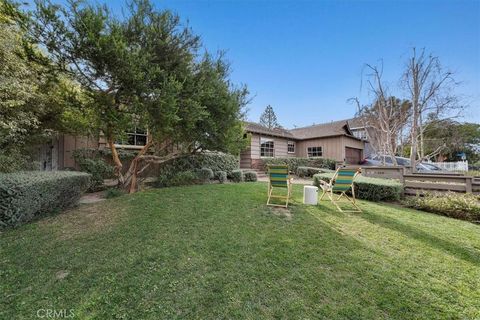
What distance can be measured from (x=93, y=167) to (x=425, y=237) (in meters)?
9.32

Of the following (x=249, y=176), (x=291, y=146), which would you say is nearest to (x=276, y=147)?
(x=291, y=146)

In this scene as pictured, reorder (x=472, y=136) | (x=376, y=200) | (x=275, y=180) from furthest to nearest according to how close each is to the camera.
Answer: (x=472, y=136), (x=376, y=200), (x=275, y=180)

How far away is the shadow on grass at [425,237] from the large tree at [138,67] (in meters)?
4.99

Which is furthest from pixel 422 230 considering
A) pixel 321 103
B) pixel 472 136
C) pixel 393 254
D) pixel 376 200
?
pixel 472 136

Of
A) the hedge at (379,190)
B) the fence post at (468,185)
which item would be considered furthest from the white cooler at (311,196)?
the fence post at (468,185)

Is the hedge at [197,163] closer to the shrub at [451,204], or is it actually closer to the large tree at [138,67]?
the large tree at [138,67]

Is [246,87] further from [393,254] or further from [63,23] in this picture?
[393,254]

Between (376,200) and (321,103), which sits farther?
(321,103)

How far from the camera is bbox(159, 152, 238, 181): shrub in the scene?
9.42 metres

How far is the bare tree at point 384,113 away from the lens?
9.71 metres

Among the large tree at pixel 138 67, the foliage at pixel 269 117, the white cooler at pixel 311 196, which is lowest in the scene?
the white cooler at pixel 311 196

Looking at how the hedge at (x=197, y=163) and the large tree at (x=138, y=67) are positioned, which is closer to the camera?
the large tree at (x=138, y=67)

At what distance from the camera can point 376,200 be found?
6.67 m

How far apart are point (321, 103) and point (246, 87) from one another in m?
10.4
